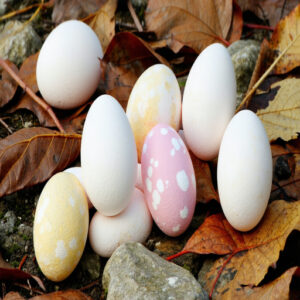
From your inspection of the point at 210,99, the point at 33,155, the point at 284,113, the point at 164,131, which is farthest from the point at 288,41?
the point at 33,155

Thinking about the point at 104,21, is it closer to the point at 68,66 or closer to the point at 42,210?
the point at 68,66

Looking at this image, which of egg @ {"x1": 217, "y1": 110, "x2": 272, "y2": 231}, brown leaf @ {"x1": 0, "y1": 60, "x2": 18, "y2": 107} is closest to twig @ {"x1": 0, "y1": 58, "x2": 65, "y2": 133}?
brown leaf @ {"x1": 0, "y1": 60, "x2": 18, "y2": 107}

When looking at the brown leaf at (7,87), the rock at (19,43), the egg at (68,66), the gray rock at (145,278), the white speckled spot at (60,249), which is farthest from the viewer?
the rock at (19,43)

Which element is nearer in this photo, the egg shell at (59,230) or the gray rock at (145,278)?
the gray rock at (145,278)

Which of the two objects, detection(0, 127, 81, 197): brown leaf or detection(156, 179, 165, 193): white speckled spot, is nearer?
detection(156, 179, 165, 193): white speckled spot

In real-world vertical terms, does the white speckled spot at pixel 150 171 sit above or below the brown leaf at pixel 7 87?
below

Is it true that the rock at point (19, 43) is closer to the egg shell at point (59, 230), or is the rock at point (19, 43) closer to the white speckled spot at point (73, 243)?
the egg shell at point (59, 230)

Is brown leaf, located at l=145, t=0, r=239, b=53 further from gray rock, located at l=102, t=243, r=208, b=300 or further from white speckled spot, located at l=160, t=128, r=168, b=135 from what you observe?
gray rock, located at l=102, t=243, r=208, b=300

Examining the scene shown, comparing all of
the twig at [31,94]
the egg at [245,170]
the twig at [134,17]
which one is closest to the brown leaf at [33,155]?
the twig at [31,94]

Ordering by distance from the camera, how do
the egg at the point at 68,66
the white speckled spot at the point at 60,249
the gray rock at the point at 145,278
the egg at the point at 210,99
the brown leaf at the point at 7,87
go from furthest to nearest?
the brown leaf at the point at 7,87 < the egg at the point at 68,66 < the egg at the point at 210,99 < the white speckled spot at the point at 60,249 < the gray rock at the point at 145,278
